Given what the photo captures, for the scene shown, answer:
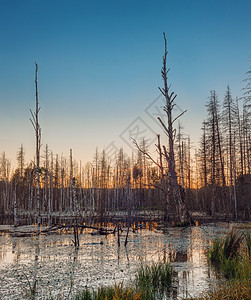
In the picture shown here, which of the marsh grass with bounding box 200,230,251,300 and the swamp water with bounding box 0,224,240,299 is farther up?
the marsh grass with bounding box 200,230,251,300

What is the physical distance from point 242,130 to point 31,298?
36264 millimetres

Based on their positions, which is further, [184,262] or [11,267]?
[184,262]

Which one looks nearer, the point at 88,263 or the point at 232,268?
the point at 232,268

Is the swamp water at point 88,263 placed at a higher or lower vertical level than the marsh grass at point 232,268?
lower

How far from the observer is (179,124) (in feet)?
116

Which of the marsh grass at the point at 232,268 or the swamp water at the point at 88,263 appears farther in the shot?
the swamp water at the point at 88,263

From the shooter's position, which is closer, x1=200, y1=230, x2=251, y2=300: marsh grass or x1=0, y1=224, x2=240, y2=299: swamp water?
x1=200, y1=230, x2=251, y2=300: marsh grass

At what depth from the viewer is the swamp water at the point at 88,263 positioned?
571cm

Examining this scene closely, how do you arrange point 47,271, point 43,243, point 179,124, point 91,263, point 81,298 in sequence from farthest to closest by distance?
point 179,124 → point 43,243 → point 91,263 → point 47,271 → point 81,298

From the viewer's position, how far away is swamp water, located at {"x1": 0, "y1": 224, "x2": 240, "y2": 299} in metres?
5.71

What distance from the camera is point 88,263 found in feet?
25.6

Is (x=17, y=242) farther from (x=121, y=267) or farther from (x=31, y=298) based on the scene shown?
(x=31, y=298)

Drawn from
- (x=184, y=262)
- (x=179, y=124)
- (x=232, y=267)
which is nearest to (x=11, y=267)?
(x=184, y=262)

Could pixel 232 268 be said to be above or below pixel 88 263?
above
